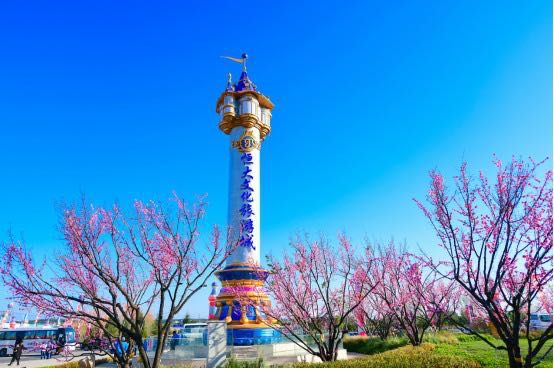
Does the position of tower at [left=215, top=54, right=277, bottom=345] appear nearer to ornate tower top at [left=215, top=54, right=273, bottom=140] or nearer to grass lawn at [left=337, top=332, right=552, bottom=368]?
ornate tower top at [left=215, top=54, right=273, bottom=140]

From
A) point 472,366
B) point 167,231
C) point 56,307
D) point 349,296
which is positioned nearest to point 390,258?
point 349,296

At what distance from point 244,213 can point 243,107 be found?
25.2ft

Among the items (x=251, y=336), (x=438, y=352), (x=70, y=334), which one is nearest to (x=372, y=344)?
(x=251, y=336)

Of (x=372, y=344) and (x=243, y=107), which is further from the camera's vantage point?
(x=243, y=107)

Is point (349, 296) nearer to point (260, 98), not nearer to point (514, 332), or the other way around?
point (514, 332)

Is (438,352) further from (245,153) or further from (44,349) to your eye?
(245,153)

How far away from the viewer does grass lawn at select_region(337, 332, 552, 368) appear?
9.29 metres

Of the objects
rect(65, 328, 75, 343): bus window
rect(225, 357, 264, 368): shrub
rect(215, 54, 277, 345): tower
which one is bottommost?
rect(65, 328, 75, 343): bus window

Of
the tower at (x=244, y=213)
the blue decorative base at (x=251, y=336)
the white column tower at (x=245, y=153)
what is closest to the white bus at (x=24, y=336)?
the tower at (x=244, y=213)

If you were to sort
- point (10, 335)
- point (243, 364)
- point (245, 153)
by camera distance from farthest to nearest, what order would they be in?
point (10, 335)
point (245, 153)
point (243, 364)

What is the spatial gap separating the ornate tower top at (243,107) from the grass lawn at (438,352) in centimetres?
1520

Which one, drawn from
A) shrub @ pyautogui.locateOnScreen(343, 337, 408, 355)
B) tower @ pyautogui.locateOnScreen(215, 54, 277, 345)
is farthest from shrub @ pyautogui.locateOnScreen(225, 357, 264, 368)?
shrub @ pyautogui.locateOnScreen(343, 337, 408, 355)

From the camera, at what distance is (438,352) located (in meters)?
12.7

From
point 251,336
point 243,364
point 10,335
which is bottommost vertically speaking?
point 10,335
